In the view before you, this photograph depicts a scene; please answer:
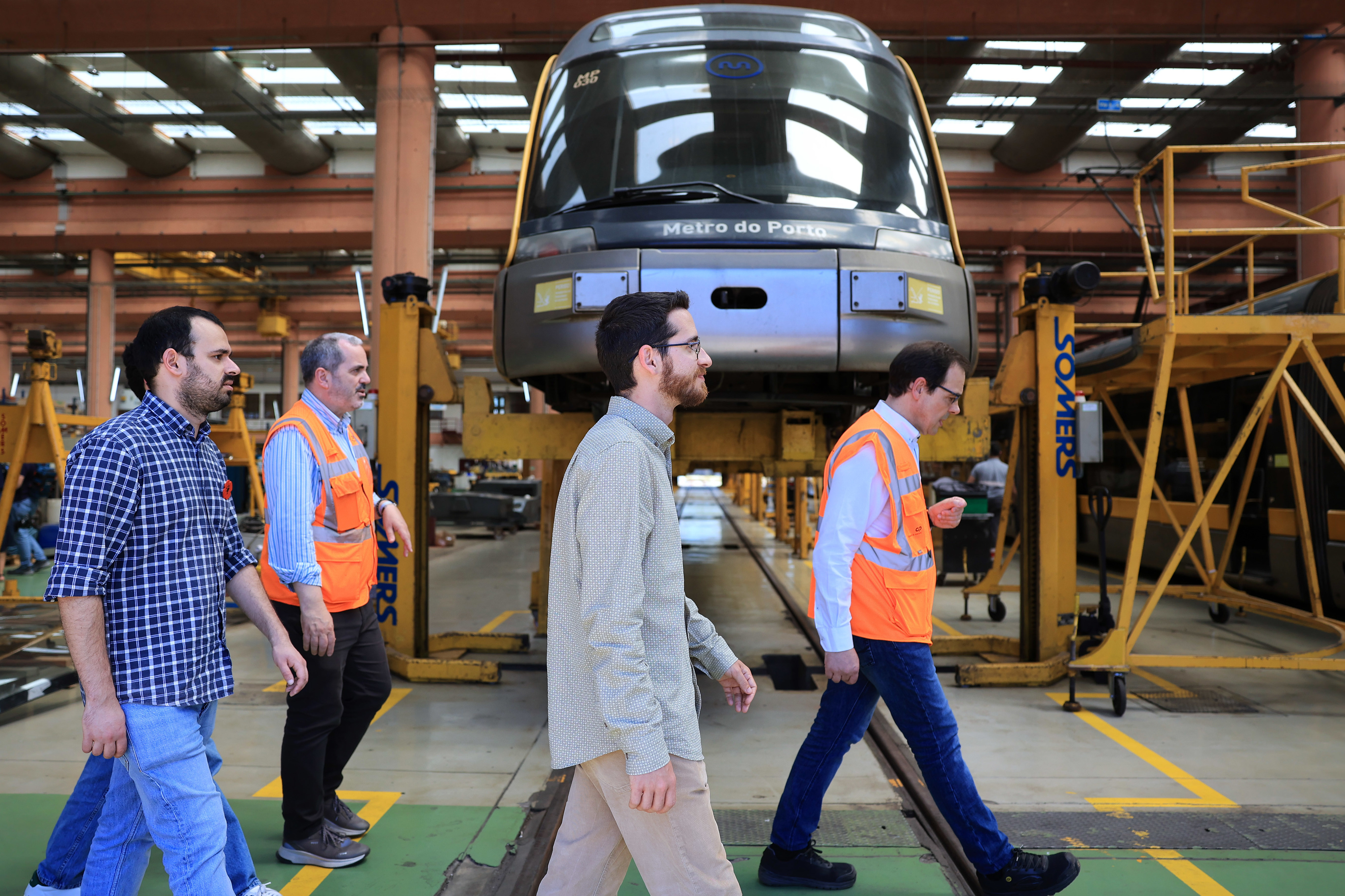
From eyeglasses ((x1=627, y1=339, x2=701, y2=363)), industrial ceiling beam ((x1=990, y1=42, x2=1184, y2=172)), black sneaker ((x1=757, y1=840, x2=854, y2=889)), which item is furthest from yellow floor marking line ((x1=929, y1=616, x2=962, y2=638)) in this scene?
industrial ceiling beam ((x1=990, y1=42, x2=1184, y2=172))

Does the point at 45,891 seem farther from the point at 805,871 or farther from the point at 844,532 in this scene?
the point at 844,532

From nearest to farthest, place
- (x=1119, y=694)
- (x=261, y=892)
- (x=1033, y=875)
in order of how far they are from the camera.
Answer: (x=261, y=892) → (x=1033, y=875) → (x=1119, y=694)

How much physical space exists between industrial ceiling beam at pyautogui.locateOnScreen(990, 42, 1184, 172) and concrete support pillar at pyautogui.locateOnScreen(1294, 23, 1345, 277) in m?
1.61

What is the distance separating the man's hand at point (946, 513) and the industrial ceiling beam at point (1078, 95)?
11022 millimetres

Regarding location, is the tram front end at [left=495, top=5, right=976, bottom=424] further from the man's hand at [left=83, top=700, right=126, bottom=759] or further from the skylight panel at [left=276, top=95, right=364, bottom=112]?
the skylight panel at [left=276, top=95, right=364, bottom=112]

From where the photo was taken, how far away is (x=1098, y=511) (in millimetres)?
5387

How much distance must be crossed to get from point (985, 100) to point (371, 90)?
9578 mm

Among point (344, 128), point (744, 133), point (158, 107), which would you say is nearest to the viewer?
point (744, 133)

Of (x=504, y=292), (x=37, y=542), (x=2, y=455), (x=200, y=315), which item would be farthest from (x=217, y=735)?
(x=37, y=542)

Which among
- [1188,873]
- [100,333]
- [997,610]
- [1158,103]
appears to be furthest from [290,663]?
[100,333]

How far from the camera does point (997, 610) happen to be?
27.4ft

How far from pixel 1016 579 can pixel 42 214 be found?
18.9m

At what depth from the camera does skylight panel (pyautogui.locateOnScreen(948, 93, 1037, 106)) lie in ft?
44.6

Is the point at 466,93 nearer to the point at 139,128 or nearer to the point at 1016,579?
the point at 139,128
